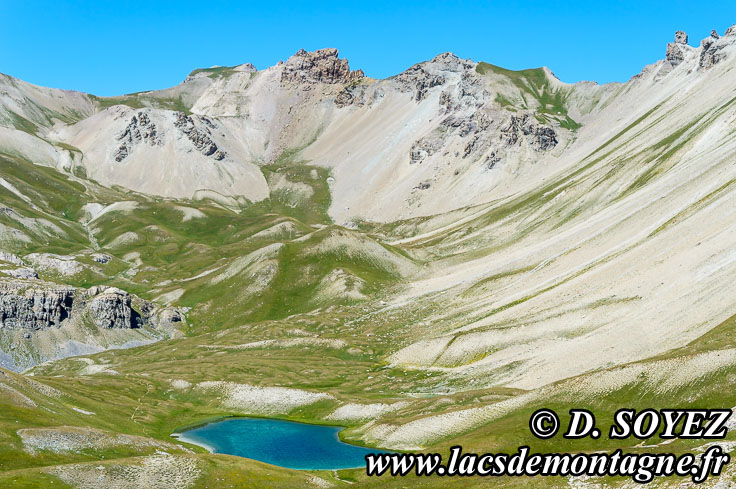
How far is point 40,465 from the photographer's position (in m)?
Result: 74.7

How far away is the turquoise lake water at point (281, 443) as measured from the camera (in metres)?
106

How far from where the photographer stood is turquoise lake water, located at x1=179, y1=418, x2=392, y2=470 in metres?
106

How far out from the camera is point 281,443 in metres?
120

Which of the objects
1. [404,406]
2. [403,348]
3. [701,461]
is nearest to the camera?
[701,461]

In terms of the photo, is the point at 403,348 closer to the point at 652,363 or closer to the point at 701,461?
the point at 652,363

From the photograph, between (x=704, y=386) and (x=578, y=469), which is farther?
(x=704, y=386)

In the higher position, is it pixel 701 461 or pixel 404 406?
pixel 404 406

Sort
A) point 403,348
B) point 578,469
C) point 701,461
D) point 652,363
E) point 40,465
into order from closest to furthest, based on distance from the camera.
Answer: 1. point 701,461
2. point 578,469
3. point 40,465
4. point 652,363
5. point 403,348

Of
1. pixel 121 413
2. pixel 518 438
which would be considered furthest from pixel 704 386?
pixel 121 413

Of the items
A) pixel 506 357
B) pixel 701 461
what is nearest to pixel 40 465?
pixel 701 461

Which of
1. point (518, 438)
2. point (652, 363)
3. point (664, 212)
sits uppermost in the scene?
point (664, 212)

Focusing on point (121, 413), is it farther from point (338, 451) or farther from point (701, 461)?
point (701, 461)

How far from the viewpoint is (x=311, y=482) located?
276 feet

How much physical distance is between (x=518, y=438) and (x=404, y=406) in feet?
142
